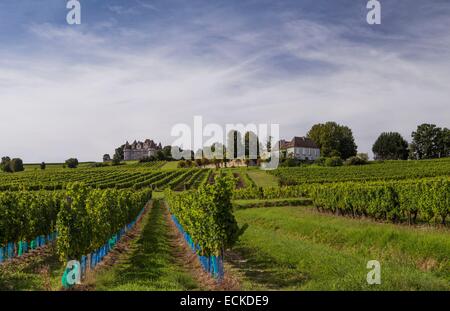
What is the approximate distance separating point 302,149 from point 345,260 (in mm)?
117683

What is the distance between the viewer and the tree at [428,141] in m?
127

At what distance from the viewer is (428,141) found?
12706 cm

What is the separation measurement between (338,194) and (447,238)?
2160 cm

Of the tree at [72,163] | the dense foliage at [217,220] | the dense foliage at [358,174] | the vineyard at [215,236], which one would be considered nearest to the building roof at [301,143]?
the dense foliage at [358,174]

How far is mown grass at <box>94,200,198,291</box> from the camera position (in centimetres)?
1361

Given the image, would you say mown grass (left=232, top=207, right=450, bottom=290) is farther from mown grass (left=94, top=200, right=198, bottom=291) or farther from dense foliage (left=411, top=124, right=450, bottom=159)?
dense foliage (left=411, top=124, right=450, bottom=159)

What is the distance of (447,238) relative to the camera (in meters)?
17.5

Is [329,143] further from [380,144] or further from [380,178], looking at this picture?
[380,178]

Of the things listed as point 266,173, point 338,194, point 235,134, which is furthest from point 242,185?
point 235,134

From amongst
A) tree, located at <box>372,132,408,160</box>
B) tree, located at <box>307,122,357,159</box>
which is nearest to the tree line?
tree, located at <box>372,132,408,160</box>

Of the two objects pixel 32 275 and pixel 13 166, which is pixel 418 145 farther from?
pixel 32 275

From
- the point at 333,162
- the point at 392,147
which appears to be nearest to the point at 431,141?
the point at 392,147
